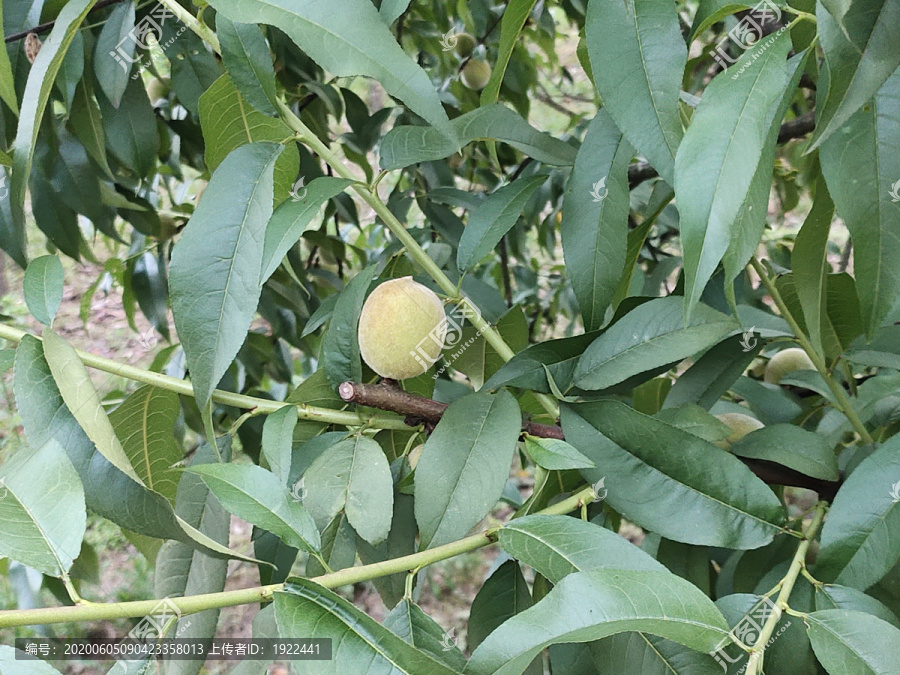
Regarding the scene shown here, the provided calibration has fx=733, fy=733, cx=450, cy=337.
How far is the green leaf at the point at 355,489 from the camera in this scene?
0.56 m

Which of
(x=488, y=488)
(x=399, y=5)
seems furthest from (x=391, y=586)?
(x=399, y=5)

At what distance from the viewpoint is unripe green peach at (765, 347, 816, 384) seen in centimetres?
Answer: 103

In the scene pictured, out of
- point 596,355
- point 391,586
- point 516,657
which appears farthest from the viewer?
point 391,586

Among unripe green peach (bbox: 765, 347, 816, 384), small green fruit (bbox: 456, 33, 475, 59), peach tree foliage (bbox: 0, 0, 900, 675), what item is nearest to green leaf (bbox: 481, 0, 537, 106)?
peach tree foliage (bbox: 0, 0, 900, 675)

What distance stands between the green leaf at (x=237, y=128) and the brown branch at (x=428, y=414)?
0.21 metres

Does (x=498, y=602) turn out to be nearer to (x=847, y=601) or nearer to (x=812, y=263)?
(x=847, y=601)

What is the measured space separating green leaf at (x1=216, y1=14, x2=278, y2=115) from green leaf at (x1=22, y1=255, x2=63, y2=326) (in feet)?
0.75

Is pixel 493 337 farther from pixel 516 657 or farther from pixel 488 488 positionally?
pixel 516 657

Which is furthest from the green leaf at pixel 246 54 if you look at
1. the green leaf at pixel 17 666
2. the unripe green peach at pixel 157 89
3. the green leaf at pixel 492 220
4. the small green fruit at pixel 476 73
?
the small green fruit at pixel 476 73

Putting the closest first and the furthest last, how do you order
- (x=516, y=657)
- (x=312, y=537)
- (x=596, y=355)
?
1. (x=516, y=657)
2. (x=312, y=537)
3. (x=596, y=355)

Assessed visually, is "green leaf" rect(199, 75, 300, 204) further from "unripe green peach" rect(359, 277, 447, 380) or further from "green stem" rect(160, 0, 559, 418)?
"unripe green peach" rect(359, 277, 447, 380)

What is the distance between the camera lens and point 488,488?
1.80 feet

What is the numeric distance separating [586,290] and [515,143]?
15cm

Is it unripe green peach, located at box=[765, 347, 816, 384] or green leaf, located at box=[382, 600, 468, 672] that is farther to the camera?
unripe green peach, located at box=[765, 347, 816, 384]
